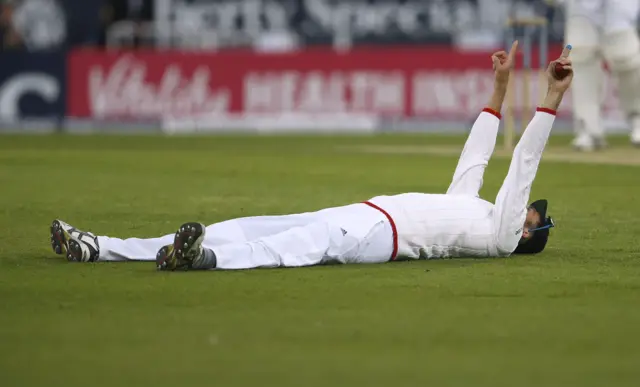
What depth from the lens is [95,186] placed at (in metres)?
12.9

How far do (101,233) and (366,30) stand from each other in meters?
17.8

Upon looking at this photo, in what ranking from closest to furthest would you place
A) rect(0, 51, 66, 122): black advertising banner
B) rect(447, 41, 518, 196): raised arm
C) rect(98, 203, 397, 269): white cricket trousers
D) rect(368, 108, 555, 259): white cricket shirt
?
rect(98, 203, 397, 269): white cricket trousers, rect(368, 108, 555, 259): white cricket shirt, rect(447, 41, 518, 196): raised arm, rect(0, 51, 66, 122): black advertising banner

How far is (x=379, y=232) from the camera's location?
23.2 ft

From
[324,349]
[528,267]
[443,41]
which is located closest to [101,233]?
[528,267]

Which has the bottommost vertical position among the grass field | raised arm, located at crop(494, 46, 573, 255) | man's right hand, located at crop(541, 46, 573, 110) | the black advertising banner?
the black advertising banner

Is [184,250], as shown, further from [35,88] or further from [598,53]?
[35,88]

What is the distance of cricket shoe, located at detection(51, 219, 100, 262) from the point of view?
23.8 feet

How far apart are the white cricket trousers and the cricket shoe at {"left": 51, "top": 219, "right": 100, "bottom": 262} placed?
1.15 ft

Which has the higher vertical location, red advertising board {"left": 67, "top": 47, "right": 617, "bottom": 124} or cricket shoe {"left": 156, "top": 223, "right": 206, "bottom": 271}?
cricket shoe {"left": 156, "top": 223, "right": 206, "bottom": 271}

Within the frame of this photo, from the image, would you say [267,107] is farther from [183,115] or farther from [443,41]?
[443,41]

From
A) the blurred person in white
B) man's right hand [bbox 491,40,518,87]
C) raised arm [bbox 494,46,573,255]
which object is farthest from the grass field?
the blurred person in white

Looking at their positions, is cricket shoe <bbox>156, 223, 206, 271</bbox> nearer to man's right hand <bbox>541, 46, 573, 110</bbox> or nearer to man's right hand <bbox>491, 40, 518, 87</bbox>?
man's right hand <bbox>541, 46, 573, 110</bbox>

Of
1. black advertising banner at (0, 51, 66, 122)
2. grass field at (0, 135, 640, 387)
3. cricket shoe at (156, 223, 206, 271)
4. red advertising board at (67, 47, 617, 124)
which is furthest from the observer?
Result: black advertising banner at (0, 51, 66, 122)

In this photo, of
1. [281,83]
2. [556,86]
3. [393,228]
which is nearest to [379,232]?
[393,228]
